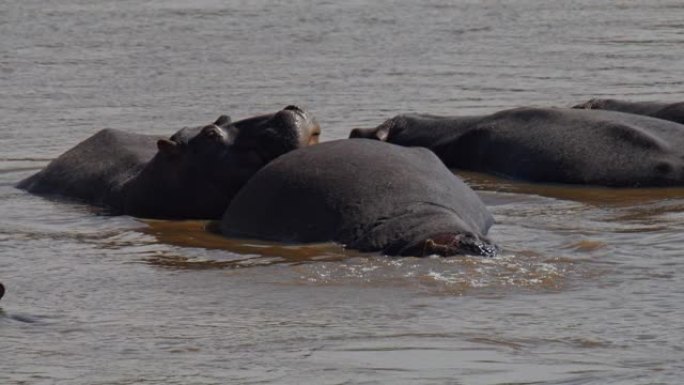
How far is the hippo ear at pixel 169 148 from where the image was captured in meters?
9.01

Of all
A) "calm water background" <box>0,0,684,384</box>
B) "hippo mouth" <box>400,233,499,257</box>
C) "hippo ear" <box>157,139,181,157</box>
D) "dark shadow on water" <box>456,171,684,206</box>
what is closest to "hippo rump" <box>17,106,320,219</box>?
"hippo ear" <box>157,139,181,157</box>

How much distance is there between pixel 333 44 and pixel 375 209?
8.88 m

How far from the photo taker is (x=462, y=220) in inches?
301

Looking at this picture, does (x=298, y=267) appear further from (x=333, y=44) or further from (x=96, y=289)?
(x=333, y=44)

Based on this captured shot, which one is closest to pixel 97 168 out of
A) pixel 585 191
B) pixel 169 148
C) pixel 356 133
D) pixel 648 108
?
pixel 169 148

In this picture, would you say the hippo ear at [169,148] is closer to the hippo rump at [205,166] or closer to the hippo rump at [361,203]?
the hippo rump at [205,166]

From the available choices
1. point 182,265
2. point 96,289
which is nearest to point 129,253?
point 182,265

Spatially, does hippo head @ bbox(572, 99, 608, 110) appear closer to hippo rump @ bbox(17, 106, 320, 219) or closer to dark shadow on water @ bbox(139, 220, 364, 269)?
hippo rump @ bbox(17, 106, 320, 219)

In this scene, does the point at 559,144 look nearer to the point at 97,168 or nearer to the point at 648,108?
the point at 648,108

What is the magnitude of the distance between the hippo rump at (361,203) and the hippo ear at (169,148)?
73 centimetres

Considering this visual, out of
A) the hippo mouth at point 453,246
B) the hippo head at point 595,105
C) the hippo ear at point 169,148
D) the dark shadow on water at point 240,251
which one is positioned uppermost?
the hippo ear at point 169,148

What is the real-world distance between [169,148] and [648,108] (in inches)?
127

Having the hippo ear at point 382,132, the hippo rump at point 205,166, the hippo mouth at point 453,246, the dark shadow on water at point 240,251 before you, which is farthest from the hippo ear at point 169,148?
the hippo mouth at point 453,246

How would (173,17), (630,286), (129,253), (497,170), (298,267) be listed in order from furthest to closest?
(173,17) → (497,170) → (129,253) → (298,267) → (630,286)
